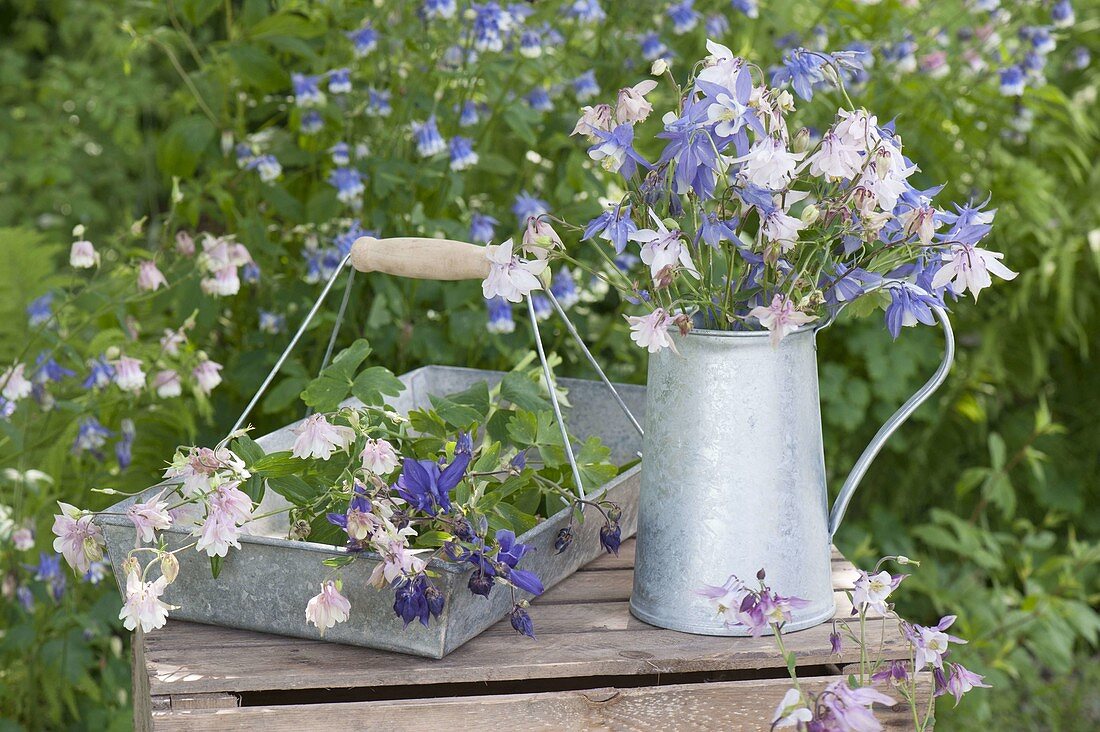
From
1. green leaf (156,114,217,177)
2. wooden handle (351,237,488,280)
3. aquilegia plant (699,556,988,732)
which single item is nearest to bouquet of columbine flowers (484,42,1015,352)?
wooden handle (351,237,488,280)

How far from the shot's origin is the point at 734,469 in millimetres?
1064

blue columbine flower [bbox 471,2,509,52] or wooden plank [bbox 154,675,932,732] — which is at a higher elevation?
blue columbine flower [bbox 471,2,509,52]

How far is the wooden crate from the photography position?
3.22 feet

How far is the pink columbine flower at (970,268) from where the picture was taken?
0.96 metres

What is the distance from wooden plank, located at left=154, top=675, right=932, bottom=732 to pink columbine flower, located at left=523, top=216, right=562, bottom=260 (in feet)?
1.28

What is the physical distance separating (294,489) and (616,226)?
0.39 metres

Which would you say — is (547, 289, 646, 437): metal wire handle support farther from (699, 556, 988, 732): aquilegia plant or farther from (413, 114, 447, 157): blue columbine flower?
(413, 114, 447, 157): blue columbine flower

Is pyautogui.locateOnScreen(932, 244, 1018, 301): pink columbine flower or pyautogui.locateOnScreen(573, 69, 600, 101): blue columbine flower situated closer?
pyautogui.locateOnScreen(932, 244, 1018, 301): pink columbine flower

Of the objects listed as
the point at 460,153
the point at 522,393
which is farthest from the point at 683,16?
the point at 522,393

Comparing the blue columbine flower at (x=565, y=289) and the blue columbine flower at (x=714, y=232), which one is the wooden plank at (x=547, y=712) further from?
the blue columbine flower at (x=565, y=289)

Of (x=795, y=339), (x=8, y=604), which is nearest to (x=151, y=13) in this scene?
(x=8, y=604)

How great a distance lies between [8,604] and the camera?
203 centimetres

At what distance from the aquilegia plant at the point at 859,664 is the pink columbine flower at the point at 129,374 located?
0.91 metres

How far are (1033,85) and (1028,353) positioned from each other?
30.8 inches
